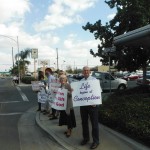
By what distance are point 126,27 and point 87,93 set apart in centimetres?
1370

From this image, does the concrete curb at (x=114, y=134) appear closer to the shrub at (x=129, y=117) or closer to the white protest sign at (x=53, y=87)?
the shrub at (x=129, y=117)

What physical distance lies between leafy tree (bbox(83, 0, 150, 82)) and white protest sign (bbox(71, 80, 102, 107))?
432 inches

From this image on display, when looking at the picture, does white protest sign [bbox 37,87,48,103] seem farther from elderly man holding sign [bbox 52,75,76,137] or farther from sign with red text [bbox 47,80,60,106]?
elderly man holding sign [bbox 52,75,76,137]

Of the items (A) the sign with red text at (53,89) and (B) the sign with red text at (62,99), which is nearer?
(B) the sign with red text at (62,99)

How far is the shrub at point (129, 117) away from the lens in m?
8.74

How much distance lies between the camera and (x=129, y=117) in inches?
385

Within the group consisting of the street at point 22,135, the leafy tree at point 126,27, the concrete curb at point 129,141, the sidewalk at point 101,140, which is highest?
the leafy tree at point 126,27

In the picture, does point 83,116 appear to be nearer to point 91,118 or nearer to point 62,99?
point 91,118

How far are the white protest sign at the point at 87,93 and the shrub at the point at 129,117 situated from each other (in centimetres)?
114

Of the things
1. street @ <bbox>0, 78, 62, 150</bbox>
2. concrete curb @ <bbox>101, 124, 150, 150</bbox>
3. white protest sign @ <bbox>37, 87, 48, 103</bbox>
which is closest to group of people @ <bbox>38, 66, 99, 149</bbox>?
street @ <bbox>0, 78, 62, 150</bbox>

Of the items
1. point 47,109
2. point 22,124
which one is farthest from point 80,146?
point 47,109

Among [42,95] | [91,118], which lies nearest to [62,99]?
[91,118]

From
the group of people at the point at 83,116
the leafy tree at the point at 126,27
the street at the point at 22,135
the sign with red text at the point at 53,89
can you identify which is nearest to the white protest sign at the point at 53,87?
the sign with red text at the point at 53,89

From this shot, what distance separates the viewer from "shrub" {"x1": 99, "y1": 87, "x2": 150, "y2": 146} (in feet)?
28.7
